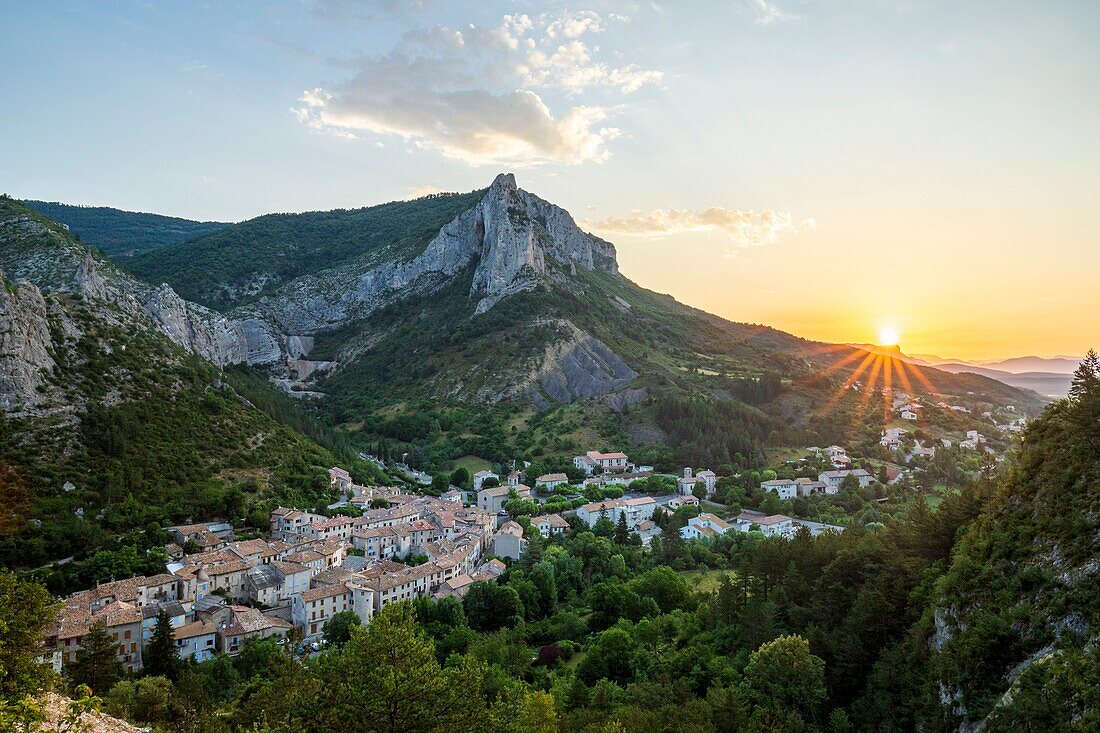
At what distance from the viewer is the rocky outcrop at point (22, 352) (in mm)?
43219

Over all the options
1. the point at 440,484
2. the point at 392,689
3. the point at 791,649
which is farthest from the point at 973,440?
the point at 392,689

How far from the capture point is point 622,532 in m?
52.1

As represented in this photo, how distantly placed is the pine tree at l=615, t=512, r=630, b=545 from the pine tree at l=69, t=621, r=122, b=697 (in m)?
34.4

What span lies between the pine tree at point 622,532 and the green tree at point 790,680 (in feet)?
100

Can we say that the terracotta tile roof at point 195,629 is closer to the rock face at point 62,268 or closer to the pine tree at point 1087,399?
the rock face at point 62,268

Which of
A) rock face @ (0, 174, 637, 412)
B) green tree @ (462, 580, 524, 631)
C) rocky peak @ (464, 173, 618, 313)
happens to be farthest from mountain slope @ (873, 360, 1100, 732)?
rocky peak @ (464, 173, 618, 313)

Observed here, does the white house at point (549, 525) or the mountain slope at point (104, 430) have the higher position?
the mountain slope at point (104, 430)

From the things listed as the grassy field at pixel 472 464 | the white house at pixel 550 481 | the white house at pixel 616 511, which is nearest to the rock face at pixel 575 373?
the grassy field at pixel 472 464

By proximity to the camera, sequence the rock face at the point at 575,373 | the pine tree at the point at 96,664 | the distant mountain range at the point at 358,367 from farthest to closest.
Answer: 1. the rock face at the point at 575,373
2. the distant mountain range at the point at 358,367
3. the pine tree at the point at 96,664

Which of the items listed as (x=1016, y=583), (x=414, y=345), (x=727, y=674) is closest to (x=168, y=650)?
(x=727, y=674)

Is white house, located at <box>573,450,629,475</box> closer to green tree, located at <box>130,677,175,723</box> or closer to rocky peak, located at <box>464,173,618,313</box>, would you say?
green tree, located at <box>130,677,175,723</box>

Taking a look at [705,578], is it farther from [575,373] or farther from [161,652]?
[575,373]

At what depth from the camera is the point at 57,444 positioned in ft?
139

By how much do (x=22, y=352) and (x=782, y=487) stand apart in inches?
2667
